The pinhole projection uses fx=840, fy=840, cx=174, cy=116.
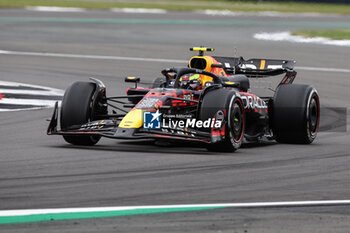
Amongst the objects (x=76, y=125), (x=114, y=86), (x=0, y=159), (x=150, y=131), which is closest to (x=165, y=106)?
(x=150, y=131)

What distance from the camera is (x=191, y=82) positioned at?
1125 centimetres

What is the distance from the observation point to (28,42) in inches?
1065

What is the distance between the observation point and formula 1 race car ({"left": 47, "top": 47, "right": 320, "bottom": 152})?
32.9ft

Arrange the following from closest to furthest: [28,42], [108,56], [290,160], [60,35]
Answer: [290,160], [108,56], [28,42], [60,35]

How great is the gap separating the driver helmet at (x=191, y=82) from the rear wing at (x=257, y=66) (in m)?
1.22

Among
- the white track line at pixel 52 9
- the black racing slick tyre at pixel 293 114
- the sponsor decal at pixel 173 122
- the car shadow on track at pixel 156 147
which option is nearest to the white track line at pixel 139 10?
the white track line at pixel 52 9

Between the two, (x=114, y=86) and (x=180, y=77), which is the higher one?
(x=180, y=77)

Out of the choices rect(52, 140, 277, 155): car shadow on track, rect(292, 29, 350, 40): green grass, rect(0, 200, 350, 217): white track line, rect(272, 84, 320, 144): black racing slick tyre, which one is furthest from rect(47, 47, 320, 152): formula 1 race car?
rect(292, 29, 350, 40): green grass

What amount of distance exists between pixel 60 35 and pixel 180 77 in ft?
64.8

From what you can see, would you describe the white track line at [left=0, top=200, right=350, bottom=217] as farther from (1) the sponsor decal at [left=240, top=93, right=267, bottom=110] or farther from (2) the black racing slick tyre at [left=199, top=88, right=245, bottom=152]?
(1) the sponsor decal at [left=240, top=93, right=267, bottom=110]

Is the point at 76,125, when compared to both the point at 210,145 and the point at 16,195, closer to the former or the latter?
the point at 210,145

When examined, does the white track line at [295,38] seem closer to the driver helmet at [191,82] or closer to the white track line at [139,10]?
the white track line at [139,10]

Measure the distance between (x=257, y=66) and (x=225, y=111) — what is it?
8.95 feet

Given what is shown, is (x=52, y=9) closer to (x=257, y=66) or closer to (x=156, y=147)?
(x=257, y=66)
